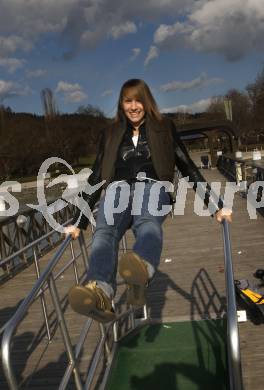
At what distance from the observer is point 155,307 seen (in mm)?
6996

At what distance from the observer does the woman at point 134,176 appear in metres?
3.41

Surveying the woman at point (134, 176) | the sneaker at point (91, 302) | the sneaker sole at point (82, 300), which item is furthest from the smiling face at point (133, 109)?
the sneaker sole at point (82, 300)

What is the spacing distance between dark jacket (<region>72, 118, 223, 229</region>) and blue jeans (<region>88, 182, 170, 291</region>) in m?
0.15

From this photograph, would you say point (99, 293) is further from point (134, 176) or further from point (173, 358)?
point (173, 358)

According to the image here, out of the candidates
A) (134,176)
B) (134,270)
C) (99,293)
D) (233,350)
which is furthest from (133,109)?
(233,350)

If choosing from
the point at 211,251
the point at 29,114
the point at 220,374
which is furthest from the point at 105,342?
the point at 29,114

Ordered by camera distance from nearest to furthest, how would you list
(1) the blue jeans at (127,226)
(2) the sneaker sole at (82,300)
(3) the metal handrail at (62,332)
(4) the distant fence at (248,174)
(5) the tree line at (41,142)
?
(3) the metal handrail at (62,332), (2) the sneaker sole at (82,300), (1) the blue jeans at (127,226), (4) the distant fence at (248,174), (5) the tree line at (41,142)

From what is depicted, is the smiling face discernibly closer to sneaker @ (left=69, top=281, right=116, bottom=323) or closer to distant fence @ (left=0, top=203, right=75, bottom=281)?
sneaker @ (left=69, top=281, right=116, bottom=323)

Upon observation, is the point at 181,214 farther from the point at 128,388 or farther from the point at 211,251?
the point at 128,388

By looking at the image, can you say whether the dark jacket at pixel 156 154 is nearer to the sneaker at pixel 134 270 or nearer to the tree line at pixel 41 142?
the sneaker at pixel 134 270

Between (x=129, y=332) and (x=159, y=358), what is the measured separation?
634mm

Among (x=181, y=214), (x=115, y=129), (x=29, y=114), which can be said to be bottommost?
(x=181, y=214)

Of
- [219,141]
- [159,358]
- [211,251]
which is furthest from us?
[219,141]

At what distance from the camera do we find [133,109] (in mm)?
3832
